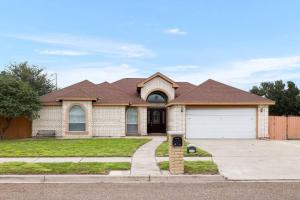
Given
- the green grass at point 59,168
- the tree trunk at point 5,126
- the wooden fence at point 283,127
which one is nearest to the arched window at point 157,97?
the wooden fence at point 283,127

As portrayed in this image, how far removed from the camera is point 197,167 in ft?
42.7

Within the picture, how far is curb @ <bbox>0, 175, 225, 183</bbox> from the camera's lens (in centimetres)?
1143

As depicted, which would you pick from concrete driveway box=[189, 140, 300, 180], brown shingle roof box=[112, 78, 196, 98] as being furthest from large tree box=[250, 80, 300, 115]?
concrete driveway box=[189, 140, 300, 180]

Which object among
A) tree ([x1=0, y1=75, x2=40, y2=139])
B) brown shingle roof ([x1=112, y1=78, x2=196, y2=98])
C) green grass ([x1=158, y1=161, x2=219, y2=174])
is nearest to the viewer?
green grass ([x1=158, y1=161, x2=219, y2=174])

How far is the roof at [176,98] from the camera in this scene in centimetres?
3045

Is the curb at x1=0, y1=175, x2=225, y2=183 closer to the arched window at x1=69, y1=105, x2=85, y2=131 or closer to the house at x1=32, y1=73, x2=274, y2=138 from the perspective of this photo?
the house at x1=32, y1=73, x2=274, y2=138

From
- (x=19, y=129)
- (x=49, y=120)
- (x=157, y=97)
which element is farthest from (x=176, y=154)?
Answer: (x=157, y=97)

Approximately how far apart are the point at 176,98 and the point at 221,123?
12.7 feet

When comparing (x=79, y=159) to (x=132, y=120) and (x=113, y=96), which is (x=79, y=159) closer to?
(x=113, y=96)

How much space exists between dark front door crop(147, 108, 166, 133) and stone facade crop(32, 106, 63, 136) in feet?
28.7

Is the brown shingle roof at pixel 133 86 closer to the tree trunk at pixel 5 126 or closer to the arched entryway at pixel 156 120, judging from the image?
the arched entryway at pixel 156 120

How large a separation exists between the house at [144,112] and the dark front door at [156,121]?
7.92 ft

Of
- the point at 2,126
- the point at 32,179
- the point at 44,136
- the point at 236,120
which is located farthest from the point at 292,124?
the point at 32,179

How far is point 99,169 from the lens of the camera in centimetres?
1260
